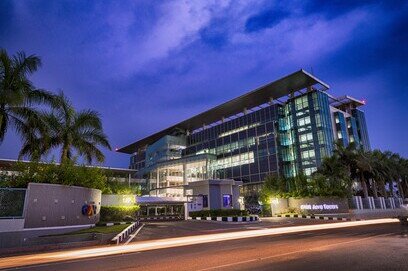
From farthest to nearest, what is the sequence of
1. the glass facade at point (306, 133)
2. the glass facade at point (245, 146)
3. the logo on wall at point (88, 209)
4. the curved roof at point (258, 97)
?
the glass facade at point (245, 146) → the glass facade at point (306, 133) → the curved roof at point (258, 97) → the logo on wall at point (88, 209)

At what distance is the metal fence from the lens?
16188 mm

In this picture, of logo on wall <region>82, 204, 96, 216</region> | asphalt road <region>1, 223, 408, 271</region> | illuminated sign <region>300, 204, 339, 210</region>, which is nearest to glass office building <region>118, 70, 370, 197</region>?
illuminated sign <region>300, 204, 339, 210</region>

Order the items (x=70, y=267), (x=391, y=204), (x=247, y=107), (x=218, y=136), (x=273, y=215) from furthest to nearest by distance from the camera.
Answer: (x=218, y=136), (x=247, y=107), (x=391, y=204), (x=273, y=215), (x=70, y=267)

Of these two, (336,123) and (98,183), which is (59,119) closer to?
(98,183)

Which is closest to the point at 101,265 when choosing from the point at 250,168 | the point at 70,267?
the point at 70,267

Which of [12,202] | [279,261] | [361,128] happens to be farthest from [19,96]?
[361,128]

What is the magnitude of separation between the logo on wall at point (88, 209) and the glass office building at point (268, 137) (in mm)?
51975

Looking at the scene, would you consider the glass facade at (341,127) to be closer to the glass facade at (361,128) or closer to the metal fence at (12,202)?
the glass facade at (361,128)

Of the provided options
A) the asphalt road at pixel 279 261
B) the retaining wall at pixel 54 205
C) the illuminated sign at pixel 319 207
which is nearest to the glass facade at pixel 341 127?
the illuminated sign at pixel 319 207

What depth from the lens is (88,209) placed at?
22.2 m

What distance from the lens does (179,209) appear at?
51094 mm

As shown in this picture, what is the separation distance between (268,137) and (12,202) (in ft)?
231

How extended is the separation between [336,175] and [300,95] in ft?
123

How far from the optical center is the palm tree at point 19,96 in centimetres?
1719
